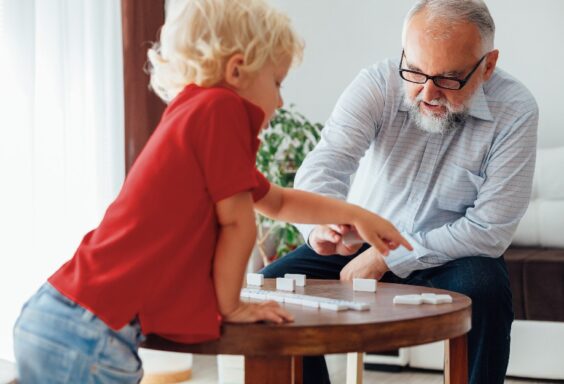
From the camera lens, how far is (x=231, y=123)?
4.03 feet

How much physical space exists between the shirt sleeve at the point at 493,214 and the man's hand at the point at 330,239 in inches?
7.7

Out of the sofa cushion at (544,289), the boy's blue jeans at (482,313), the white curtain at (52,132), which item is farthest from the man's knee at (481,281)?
the white curtain at (52,132)

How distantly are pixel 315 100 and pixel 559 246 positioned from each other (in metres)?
1.46

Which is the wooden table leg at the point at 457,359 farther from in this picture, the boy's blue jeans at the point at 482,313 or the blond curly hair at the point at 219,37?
the blond curly hair at the point at 219,37

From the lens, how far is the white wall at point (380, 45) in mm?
4039

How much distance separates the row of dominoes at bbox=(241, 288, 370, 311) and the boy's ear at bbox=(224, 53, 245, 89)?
386 mm

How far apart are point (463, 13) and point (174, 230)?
118 centimetres

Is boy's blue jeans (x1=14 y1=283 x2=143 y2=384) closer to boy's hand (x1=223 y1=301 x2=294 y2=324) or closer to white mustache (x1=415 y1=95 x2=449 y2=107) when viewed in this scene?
boy's hand (x1=223 y1=301 x2=294 y2=324)

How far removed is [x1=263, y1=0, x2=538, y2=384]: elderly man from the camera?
206 cm

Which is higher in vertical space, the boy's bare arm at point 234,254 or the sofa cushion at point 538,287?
the boy's bare arm at point 234,254

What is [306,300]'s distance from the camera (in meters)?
1.44

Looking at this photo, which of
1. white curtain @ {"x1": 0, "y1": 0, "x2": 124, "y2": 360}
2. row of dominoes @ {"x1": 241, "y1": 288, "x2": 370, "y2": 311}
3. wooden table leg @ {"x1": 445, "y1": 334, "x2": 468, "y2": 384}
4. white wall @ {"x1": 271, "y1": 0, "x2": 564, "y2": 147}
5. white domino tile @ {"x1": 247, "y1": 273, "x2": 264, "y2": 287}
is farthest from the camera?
white wall @ {"x1": 271, "y1": 0, "x2": 564, "y2": 147}

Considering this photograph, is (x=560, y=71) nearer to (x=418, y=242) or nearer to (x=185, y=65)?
(x=418, y=242)

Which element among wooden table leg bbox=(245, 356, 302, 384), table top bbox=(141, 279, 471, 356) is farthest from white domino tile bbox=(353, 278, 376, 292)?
wooden table leg bbox=(245, 356, 302, 384)
